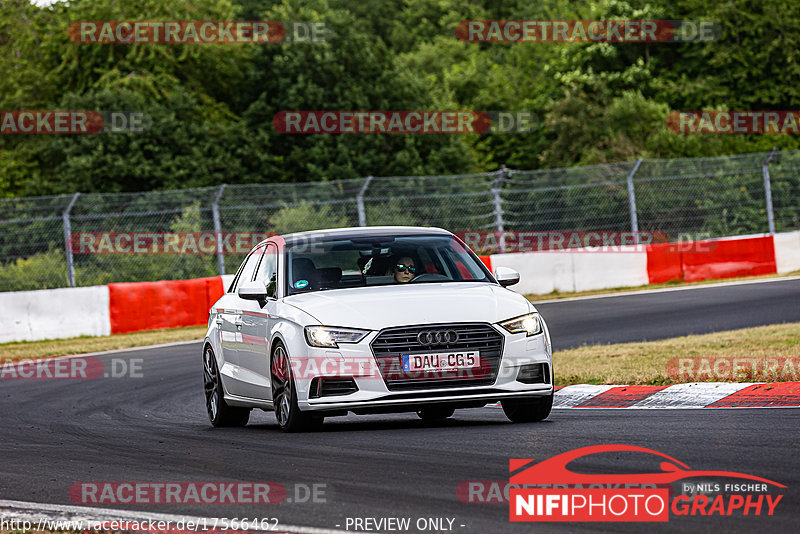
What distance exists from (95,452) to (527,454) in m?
3.16

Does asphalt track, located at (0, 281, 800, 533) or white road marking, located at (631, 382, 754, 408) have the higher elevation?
asphalt track, located at (0, 281, 800, 533)

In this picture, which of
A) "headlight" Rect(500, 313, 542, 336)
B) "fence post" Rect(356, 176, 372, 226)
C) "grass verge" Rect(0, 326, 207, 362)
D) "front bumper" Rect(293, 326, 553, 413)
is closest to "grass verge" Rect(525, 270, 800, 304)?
"fence post" Rect(356, 176, 372, 226)

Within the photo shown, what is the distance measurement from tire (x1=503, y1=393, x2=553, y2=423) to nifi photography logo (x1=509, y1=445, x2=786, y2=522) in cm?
246

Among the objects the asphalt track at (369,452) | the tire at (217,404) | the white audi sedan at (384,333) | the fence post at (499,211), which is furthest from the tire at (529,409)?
the fence post at (499,211)

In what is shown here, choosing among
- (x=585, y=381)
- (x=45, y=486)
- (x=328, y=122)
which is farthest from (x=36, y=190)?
(x=45, y=486)

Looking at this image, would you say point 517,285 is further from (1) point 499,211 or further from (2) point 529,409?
(2) point 529,409

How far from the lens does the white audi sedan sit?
8539 millimetres

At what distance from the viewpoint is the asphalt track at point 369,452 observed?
5930 mm

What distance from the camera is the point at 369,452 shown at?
7.79m

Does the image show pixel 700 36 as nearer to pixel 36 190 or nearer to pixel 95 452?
pixel 36 190

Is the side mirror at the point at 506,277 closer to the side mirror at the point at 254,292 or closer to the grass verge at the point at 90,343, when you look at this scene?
the side mirror at the point at 254,292

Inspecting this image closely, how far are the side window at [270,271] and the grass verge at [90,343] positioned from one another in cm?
950

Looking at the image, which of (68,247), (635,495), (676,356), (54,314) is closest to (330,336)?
(635,495)

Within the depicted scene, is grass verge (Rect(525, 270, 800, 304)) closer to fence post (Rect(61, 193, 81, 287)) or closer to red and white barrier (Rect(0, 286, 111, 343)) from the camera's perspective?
red and white barrier (Rect(0, 286, 111, 343))
